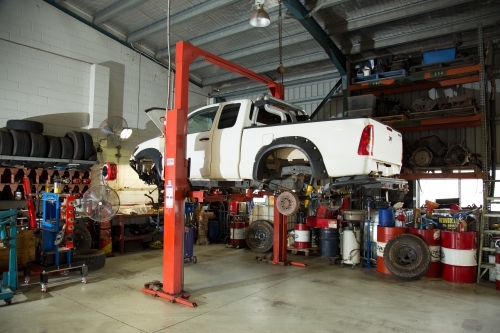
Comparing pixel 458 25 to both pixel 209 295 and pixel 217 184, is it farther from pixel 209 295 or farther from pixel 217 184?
pixel 209 295

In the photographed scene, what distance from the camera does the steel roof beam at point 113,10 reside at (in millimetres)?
7821

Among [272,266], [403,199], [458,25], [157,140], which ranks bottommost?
[272,266]

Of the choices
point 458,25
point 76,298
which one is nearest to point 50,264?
point 76,298

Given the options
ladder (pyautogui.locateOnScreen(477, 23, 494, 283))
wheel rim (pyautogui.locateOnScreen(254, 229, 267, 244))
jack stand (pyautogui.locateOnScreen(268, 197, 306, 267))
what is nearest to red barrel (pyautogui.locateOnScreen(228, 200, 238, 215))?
wheel rim (pyautogui.locateOnScreen(254, 229, 267, 244))

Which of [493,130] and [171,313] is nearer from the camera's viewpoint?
[171,313]

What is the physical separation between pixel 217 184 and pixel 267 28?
185 inches

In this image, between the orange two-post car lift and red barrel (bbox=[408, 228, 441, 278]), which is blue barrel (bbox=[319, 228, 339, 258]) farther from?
the orange two-post car lift

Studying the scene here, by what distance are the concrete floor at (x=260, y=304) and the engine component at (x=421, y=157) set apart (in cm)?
264

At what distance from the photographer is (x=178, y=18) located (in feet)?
26.5

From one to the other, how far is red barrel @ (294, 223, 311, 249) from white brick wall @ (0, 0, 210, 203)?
4423 mm

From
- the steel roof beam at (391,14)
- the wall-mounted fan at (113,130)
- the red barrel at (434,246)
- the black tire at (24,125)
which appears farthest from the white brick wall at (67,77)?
the red barrel at (434,246)

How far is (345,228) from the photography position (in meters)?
7.00

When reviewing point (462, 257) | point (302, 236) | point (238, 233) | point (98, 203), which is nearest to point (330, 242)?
point (302, 236)

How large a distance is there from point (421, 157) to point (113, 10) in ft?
24.8
